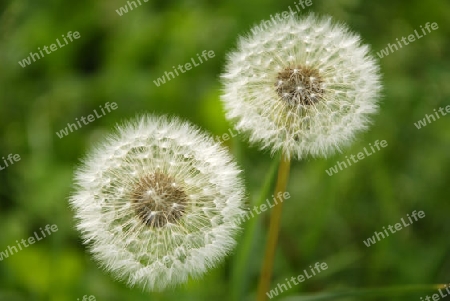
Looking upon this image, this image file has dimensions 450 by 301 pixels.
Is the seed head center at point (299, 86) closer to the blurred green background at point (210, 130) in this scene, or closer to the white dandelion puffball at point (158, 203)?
the white dandelion puffball at point (158, 203)

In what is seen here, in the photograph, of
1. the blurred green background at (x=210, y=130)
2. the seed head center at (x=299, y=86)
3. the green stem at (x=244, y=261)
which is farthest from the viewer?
the blurred green background at (x=210, y=130)

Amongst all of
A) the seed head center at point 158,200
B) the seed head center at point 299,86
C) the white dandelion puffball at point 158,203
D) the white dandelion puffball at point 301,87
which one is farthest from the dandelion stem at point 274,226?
the seed head center at point 158,200

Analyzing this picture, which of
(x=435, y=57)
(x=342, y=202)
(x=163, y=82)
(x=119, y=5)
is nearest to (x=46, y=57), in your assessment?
(x=119, y=5)

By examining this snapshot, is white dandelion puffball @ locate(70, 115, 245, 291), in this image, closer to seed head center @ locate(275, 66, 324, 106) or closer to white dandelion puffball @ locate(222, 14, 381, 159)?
white dandelion puffball @ locate(222, 14, 381, 159)

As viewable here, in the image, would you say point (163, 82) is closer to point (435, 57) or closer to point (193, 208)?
point (435, 57)

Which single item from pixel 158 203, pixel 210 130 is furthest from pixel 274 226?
pixel 210 130

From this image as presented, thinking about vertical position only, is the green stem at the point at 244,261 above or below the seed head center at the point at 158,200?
below

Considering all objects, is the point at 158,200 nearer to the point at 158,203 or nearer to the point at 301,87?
the point at 158,203

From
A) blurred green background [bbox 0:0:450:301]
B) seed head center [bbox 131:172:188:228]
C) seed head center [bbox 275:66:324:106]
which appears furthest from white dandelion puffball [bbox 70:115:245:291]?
blurred green background [bbox 0:0:450:301]
